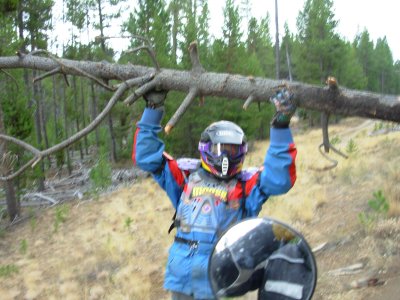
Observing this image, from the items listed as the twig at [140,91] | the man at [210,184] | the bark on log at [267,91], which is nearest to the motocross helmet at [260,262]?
the man at [210,184]

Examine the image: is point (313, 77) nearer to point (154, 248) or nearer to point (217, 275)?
point (154, 248)

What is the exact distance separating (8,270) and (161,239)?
351cm

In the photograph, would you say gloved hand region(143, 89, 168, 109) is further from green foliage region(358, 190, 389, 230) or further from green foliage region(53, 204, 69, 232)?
green foliage region(53, 204, 69, 232)

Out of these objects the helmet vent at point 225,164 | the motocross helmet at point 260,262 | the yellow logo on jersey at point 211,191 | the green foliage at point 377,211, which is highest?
the helmet vent at point 225,164

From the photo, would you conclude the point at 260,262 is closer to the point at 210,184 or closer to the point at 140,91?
the point at 210,184

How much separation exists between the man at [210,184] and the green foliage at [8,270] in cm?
833

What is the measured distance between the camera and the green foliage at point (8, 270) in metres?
10.0

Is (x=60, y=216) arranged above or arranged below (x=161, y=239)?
below

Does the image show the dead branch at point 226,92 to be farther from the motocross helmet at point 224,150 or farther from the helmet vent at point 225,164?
the helmet vent at point 225,164

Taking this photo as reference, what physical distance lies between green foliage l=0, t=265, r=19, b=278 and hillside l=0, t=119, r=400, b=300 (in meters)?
0.03

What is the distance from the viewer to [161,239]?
9852 millimetres

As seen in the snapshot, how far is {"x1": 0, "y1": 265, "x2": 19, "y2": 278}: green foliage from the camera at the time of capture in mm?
10006

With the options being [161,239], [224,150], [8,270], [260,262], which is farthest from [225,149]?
[8,270]

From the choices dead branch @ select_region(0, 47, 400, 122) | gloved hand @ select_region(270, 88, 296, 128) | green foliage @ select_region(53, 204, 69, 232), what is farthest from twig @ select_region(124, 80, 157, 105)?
green foliage @ select_region(53, 204, 69, 232)
